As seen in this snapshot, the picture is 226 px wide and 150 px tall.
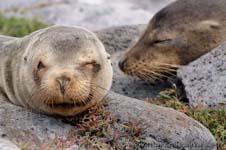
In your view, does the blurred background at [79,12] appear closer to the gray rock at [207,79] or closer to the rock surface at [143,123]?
the gray rock at [207,79]

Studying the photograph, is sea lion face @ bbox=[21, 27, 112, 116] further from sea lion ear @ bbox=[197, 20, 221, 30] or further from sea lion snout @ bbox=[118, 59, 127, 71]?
sea lion ear @ bbox=[197, 20, 221, 30]

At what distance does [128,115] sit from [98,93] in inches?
12.3

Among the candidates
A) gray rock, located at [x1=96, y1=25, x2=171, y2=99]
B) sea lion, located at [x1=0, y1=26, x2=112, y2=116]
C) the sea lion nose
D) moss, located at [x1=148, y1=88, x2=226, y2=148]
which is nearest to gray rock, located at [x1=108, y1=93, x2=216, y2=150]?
sea lion, located at [x1=0, y1=26, x2=112, y2=116]

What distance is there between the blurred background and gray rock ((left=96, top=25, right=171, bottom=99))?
2.79m

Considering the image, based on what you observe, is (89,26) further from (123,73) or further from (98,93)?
(98,93)

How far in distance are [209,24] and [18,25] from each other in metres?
4.77

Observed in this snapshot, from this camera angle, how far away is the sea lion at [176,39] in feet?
28.6

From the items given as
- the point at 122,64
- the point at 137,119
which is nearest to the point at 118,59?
the point at 122,64

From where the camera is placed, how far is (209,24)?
8.85 m

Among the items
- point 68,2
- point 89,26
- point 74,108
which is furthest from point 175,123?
point 68,2

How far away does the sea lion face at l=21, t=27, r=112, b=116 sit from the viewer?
5824 mm

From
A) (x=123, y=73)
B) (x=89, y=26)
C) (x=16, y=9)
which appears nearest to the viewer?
(x=123, y=73)

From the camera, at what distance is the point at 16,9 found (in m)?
15.3

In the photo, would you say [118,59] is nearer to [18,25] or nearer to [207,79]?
[207,79]
